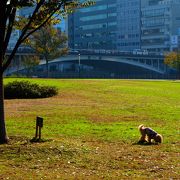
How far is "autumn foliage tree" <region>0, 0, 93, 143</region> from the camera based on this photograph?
9.85 metres

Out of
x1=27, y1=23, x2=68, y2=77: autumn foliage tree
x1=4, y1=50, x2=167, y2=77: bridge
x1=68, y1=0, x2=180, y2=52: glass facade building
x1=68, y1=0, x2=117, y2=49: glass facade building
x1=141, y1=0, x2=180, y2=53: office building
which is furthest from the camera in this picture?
x1=68, y1=0, x2=117, y2=49: glass facade building

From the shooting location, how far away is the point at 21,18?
11.6m

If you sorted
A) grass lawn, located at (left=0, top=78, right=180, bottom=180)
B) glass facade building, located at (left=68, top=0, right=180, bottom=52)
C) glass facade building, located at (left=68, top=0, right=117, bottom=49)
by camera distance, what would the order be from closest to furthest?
grass lawn, located at (left=0, top=78, right=180, bottom=180) < glass facade building, located at (left=68, top=0, right=180, bottom=52) < glass facade building, located at (left=68, top=0, right=117, bottom=49)

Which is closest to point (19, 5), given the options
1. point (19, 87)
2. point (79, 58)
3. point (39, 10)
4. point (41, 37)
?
point (39, 10)

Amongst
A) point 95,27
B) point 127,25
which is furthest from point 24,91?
point 95,27

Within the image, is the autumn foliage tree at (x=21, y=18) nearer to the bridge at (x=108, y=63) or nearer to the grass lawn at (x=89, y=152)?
the grass lawn at (x=89, y=152)

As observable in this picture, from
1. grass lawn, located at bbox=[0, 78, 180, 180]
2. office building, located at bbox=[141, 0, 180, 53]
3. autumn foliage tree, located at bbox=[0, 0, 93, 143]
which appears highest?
office building, located at bbox=[141, 0, 180, 53]

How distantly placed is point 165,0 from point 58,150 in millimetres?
153537

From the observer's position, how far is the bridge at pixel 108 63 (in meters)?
108

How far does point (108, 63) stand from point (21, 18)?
107m

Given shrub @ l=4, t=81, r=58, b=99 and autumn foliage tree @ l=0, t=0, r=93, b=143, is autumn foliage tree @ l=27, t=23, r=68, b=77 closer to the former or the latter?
shrub @ l=4, t=81, r=58, b=99

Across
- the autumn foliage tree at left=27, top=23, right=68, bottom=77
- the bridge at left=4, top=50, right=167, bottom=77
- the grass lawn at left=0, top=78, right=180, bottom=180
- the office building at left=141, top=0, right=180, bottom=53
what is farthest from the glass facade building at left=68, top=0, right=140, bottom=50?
the grass lawn at left=0, top=78, right=180, bottom=180

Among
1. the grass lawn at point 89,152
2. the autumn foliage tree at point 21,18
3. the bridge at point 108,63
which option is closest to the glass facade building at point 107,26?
the bridge at point 108,63

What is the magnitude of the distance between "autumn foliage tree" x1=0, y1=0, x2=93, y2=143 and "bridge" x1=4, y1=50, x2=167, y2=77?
296ft
